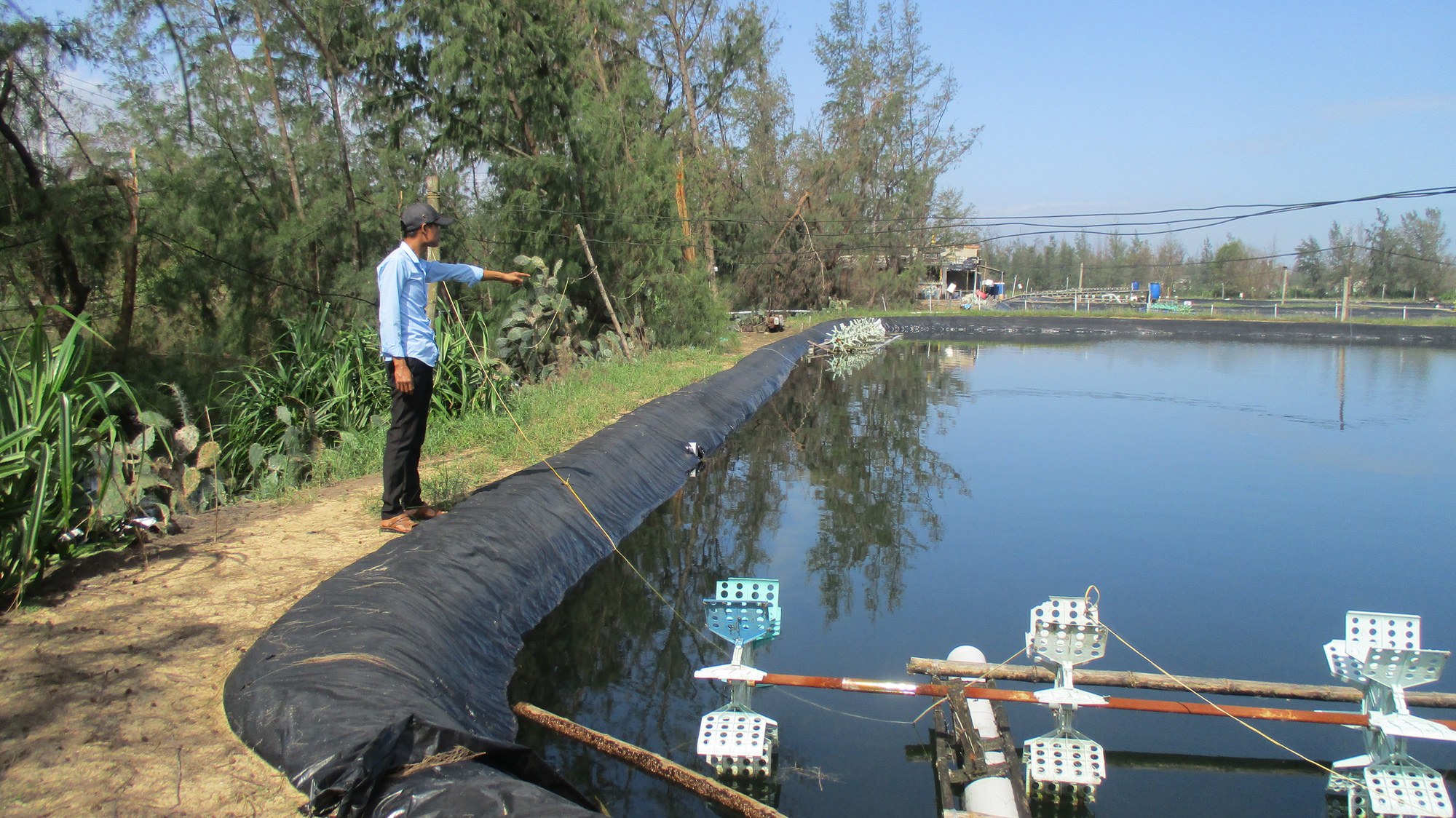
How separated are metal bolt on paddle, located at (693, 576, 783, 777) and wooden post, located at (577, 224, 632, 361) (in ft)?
32.1

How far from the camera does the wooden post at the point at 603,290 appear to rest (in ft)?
42.9

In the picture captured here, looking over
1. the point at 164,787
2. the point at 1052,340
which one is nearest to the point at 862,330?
the point at 1052,340

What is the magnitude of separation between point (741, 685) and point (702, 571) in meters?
2.35

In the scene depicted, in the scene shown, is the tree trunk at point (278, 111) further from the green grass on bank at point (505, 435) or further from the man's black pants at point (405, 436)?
the man's black pants at point (405, 436)

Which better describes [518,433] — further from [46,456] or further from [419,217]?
[46,456]

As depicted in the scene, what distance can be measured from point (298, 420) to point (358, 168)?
10.6m

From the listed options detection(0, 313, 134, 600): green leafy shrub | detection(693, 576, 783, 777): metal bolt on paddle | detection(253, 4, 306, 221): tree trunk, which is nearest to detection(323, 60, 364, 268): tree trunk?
detection(253, 4, 306, 221): tree trunk

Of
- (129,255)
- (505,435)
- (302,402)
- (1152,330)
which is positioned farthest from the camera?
(1152,330)

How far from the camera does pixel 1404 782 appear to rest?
3.32 m

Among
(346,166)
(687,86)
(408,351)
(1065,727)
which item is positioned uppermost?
(687,86)

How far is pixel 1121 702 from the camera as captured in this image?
338 centimetres

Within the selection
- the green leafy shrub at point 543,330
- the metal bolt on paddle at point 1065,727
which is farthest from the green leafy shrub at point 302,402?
the metal bolt on paddle at point 1065,727

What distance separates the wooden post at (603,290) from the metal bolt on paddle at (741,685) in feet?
32.1

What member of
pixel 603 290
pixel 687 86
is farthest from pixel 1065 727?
pixel 687 86
